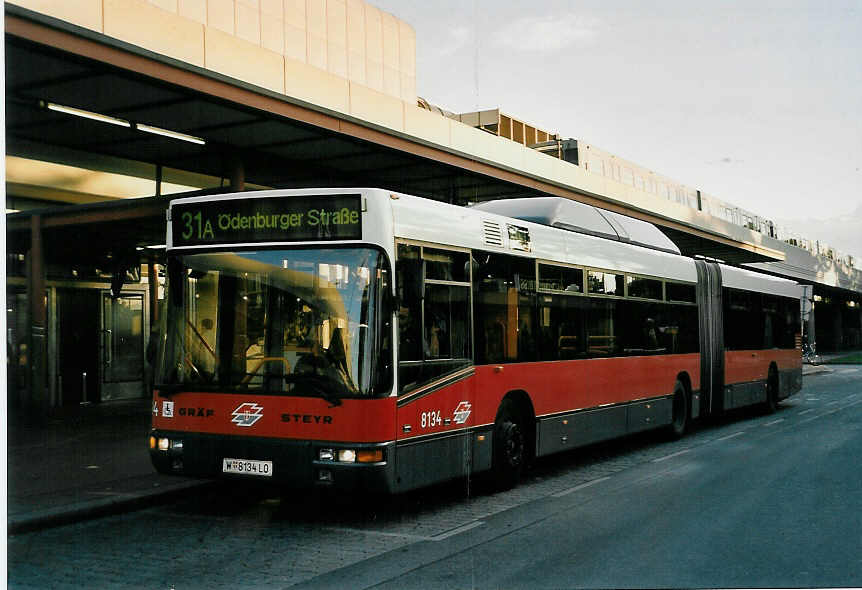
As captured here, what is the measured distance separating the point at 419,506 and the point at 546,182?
39.8ft

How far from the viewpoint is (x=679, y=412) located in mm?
15336

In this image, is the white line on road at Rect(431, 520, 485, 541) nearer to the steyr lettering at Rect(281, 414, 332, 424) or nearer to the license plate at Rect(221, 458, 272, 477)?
the steyr lettering at Rect(281, 414, 332, 424)

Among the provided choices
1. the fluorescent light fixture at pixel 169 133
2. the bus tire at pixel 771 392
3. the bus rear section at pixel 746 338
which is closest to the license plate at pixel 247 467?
the fluorescent light fixture at pixel 169 133

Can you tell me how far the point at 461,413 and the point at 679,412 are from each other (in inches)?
287

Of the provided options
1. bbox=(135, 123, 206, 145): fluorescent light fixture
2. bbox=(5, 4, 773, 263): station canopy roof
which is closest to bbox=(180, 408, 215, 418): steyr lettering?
bbox=(5, 4, 773, 263): station canopy roof

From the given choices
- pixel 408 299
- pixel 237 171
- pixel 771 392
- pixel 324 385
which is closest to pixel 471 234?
pixel 408 299

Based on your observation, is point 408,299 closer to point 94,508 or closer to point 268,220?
point 268,220

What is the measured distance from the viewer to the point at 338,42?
1802cm

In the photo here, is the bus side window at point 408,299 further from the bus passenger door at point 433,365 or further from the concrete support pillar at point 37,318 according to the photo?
the concrete support pillar at point 37,318

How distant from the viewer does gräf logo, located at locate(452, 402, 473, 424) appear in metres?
9.01

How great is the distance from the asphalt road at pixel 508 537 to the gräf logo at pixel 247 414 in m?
0.92

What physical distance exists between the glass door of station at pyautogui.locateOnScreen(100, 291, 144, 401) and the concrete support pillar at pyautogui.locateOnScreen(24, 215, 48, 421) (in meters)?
3.07

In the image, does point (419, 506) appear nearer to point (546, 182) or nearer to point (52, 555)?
point (52, 555)

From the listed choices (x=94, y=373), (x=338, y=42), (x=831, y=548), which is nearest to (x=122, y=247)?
(x=94, y=373)
